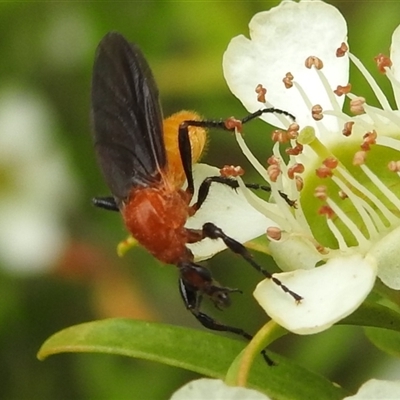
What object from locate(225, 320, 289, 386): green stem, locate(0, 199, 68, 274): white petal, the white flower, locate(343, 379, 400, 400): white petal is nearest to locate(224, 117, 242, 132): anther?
the white flower

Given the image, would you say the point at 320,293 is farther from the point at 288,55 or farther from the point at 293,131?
the point at 288,55

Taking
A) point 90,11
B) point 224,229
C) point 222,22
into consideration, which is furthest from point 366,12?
point 224,229

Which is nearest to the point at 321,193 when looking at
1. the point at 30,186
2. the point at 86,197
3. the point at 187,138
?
the point at 187,138

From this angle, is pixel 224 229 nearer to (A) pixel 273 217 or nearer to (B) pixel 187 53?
(A) pixel 273 217

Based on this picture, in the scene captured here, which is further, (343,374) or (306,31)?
(343,374)

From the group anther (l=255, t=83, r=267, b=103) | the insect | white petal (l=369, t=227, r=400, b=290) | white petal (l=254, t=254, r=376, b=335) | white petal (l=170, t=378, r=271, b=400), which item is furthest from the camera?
anther (l=255, t=83, r=267, b=103)

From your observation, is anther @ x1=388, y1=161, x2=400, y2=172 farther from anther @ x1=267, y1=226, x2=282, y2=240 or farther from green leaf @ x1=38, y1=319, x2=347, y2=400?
green leaf @ x1=38, y1=319, x2=347, y2=400

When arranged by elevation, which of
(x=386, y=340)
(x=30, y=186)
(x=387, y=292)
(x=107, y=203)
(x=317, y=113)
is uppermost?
(x=317, y=113)
